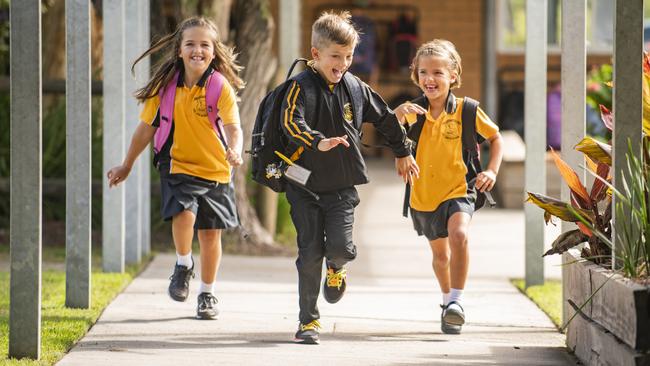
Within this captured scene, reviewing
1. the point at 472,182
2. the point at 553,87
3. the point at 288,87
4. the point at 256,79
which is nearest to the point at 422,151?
the point at 472,182

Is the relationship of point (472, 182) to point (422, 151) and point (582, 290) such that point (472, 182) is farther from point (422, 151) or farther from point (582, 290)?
point (582, 290)

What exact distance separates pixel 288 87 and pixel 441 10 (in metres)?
16.4

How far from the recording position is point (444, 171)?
6957 mm

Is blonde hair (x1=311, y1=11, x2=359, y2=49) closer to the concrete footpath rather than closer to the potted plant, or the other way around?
the potted plant

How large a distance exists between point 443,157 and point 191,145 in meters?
1.35

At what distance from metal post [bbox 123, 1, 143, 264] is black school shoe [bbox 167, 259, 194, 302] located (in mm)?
2255

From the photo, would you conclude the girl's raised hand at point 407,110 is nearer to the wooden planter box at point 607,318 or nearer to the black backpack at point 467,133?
the black backpack at point 467,133

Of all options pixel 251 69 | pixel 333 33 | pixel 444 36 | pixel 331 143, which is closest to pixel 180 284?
pixel 331 143

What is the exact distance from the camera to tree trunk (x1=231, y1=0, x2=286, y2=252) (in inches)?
452

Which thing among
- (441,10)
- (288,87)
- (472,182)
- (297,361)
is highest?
(441,10)

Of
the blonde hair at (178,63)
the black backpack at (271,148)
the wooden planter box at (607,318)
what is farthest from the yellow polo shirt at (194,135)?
the wooden planter box at (607,318)

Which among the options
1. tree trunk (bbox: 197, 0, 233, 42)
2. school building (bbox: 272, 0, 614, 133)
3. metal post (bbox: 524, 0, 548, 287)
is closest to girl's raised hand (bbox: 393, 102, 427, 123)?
metal post (bbox: 524, 0, 548, 287)

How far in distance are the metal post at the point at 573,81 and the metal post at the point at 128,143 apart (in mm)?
3547

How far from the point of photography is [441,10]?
22484 millimetres
